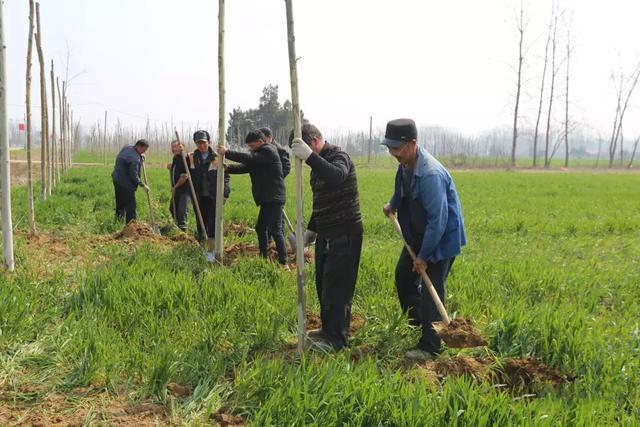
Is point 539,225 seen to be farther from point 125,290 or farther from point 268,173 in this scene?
point 125,290

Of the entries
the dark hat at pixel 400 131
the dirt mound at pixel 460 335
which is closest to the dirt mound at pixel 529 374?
the dirt mound at pixel 460 335

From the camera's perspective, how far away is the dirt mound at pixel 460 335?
3506 mm

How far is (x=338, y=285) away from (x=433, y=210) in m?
0.95

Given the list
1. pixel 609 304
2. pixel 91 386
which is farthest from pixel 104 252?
pixel 609 304

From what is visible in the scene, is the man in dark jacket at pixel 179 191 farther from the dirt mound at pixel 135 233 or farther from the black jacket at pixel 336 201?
the black jacket at pixel 336 201

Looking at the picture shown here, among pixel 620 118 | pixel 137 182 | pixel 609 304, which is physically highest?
pixel 620 118

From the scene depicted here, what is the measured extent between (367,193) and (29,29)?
35.3 ft

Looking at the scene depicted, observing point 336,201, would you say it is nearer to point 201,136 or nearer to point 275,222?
point 275,222

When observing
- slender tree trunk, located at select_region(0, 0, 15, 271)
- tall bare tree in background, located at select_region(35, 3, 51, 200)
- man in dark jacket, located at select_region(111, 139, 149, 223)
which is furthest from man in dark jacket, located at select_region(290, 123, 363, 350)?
tall bare tree in background, located at select_region(35, 3, 51, 200)

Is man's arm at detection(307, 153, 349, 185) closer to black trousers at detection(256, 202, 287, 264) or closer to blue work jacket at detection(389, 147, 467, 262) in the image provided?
blue work jacket at detection(389, 147, 467, 262)

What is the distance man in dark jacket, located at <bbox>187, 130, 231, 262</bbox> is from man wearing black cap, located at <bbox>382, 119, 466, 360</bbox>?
11.9 ft

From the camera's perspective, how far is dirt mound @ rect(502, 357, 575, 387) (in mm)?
3383

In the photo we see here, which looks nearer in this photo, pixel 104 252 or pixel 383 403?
pixel 383 403

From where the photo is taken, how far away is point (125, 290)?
428 centimetres
